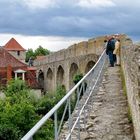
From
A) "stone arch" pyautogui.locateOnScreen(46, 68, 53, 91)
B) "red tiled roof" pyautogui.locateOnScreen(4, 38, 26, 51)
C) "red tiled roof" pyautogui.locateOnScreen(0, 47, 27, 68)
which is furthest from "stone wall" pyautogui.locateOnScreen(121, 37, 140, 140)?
"red tiled roof" pyautogui.locateOnScreen(4, 38, 26, 51)

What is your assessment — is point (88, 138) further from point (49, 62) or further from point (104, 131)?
point (49, 62)

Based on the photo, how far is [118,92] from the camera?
1277cm

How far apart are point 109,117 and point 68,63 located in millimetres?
34189

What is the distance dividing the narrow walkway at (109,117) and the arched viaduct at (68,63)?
56.6 ft

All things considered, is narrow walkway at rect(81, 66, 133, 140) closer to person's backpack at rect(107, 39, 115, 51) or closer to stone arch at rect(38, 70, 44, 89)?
person's backpack at rect(107, 39, 115, 51)

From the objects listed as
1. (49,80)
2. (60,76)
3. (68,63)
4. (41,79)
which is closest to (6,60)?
(41,79)

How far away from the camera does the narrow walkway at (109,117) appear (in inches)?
316

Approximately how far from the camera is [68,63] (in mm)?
43625

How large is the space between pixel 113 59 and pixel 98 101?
363 inches

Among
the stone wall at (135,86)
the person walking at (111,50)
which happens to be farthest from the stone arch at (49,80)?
the stone wall at (135,86)

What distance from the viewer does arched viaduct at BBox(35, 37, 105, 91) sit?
32969 millimetres

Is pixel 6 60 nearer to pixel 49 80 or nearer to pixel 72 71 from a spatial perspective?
pixel 49 80

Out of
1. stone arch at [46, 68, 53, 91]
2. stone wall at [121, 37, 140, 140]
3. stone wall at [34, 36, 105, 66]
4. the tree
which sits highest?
the tree

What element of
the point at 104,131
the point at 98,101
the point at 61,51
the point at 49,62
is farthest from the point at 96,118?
the point at 49,62
